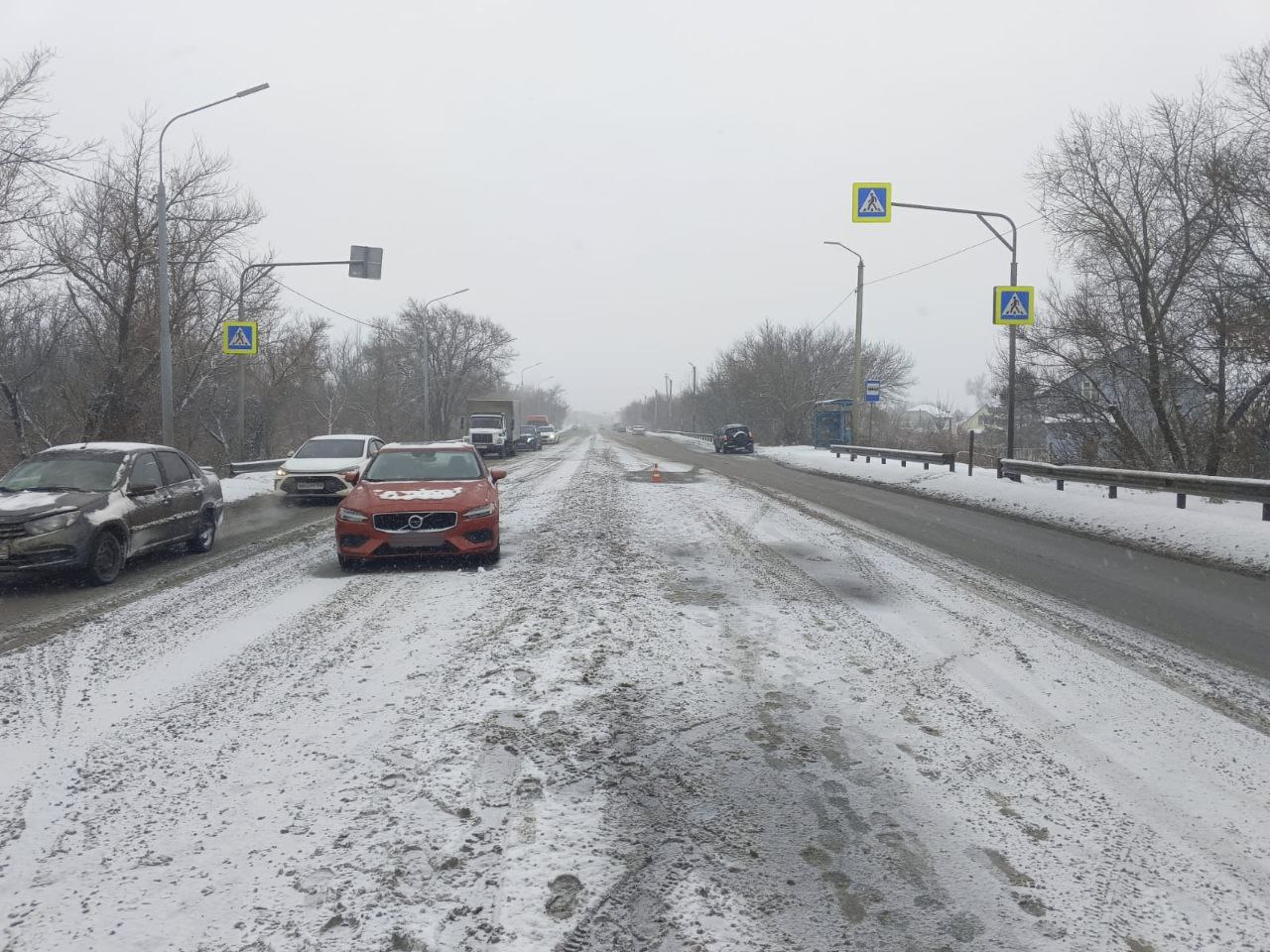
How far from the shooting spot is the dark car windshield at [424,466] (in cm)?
1009

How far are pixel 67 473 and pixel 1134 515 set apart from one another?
14.7 metres

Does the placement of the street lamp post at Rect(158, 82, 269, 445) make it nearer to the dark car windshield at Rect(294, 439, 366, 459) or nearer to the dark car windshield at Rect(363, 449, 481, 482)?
the dark car windshield at Rect(294, 439, 366, 459)

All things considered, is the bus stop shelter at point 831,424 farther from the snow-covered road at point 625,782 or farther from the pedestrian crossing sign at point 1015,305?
the snow-covered road at point 625,782

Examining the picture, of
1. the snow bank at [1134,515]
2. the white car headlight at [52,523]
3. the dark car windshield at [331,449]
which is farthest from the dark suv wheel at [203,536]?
the snow bank at [1134,515]

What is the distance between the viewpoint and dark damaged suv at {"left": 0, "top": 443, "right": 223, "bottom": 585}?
7938mm

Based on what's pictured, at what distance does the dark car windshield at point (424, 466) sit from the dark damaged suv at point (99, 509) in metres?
2.45

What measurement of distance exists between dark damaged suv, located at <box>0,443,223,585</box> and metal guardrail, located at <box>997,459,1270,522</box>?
14555 mm

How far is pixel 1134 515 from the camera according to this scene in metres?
12.8

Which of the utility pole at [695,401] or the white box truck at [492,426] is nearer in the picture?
the white box truck at [492,426]

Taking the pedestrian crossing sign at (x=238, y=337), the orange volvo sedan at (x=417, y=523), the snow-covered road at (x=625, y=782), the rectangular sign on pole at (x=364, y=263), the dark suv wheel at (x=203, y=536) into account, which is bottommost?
the snow-covered road at (x=625, y=782)

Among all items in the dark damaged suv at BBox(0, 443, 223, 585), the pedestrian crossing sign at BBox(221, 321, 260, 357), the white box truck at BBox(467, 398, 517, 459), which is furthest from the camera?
the white box truck at BBox(467, 398, 517, 459)

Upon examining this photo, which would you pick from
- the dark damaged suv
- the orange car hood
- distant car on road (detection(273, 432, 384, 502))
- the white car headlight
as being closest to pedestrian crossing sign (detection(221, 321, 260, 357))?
distant car on road (detection(273, 432, 384, 502))

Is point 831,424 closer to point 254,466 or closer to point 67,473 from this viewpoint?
point 254,466

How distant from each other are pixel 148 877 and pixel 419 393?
6888cm
